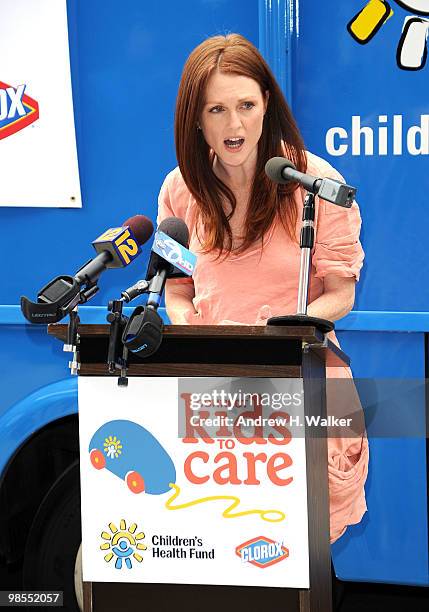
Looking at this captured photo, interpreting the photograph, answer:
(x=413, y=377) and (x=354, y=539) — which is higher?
(x=413, y=377)

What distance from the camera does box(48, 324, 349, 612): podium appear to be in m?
2.11

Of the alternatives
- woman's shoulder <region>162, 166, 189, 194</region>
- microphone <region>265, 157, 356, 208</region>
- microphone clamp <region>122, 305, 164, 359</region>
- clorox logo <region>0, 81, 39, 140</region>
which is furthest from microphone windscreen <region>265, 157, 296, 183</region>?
clorox logo <region>0, 81, 39, 140</region>

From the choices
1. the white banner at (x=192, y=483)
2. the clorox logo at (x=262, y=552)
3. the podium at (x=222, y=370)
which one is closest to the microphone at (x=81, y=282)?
the podium at (x=222, y=370)

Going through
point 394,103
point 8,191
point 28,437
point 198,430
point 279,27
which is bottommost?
point 28,437

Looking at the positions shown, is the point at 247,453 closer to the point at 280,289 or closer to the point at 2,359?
the point at 280,289

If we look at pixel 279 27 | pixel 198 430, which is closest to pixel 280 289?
A: pixel 279 27

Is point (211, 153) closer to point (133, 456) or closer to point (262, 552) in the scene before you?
point (133, 456)

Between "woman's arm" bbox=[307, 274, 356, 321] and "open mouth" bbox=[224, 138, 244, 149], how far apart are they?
0.54 metres

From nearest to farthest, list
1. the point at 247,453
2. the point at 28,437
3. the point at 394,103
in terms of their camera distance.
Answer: the point at 247,453 < the point at 394,103 < the point at 28,437

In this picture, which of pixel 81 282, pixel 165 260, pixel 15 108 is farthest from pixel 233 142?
pixel 81 282

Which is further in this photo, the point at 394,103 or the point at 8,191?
the point at 8,191

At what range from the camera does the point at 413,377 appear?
2.94m

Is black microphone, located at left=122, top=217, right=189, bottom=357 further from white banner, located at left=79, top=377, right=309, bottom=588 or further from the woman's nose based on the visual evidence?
the woman's nose

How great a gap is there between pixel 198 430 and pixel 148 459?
0.45 ft
